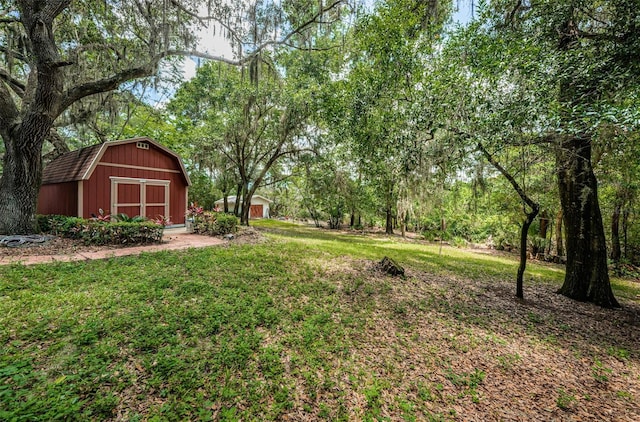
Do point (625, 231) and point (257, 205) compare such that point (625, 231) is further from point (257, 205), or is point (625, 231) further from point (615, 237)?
point (257, 205)

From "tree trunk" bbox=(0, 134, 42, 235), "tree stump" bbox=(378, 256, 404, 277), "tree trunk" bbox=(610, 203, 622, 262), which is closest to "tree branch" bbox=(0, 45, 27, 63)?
"tree trunk" bbox=(0, 134, 42, 235)

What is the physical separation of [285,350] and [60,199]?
→ 33.6ft

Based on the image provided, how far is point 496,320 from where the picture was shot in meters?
4.27

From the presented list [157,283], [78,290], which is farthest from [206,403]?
[78,290]

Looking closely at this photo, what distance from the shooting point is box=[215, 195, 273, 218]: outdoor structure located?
98.1ft

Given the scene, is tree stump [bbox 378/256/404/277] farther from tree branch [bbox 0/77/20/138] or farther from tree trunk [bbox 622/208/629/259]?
tree trunk [bbox 622/208/629/259]

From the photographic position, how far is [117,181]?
8.53m

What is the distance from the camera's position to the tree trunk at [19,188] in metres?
6.08

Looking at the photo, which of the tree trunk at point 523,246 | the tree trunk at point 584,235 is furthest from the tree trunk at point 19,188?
the tree trunk at point 584,235

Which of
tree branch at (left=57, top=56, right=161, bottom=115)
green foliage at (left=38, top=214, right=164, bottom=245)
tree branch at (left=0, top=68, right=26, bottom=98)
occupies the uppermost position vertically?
tree branch at (left=0, top=68, right=26, bottom=98)

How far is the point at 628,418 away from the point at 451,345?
159cm

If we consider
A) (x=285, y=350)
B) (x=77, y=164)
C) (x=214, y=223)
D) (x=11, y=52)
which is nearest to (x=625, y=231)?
(x=285, y=350)

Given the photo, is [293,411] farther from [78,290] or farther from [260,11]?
[260,11]

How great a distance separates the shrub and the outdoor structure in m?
20.0
